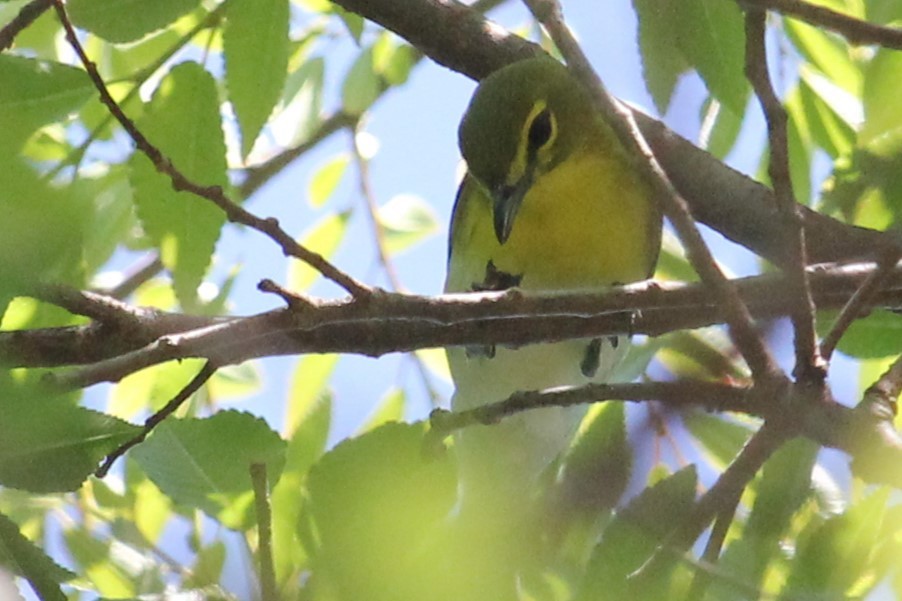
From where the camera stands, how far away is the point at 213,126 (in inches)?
Answer: 56.2

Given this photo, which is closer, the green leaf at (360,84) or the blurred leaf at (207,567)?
the blurred leaf at (207,567)

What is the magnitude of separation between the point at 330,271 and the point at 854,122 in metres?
1.17

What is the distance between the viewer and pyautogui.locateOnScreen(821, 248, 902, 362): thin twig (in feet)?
3.25

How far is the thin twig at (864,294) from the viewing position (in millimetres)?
990

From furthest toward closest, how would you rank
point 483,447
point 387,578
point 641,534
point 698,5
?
point 483,447
point 698,5
point 641,534
point 387,578

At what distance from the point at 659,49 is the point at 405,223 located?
1474 millimetres

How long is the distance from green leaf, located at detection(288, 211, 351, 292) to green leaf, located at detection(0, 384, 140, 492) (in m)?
1.58

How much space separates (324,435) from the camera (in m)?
1.21

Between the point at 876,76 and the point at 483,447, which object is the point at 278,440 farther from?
the point at 483,447

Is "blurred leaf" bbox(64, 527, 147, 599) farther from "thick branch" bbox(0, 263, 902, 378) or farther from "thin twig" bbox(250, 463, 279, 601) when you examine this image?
"thin twig" bbox(250, 463, 279, 601)

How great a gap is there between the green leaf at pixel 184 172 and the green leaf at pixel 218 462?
41cm

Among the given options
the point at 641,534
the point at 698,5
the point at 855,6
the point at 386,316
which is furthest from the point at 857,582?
the point at 855,6

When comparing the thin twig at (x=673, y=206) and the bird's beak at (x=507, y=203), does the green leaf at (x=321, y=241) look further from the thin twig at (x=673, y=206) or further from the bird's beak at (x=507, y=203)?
the thin twig at (x=673, y=206)

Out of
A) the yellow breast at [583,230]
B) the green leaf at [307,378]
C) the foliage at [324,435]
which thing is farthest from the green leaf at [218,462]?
the yellow breast at [583,230]
